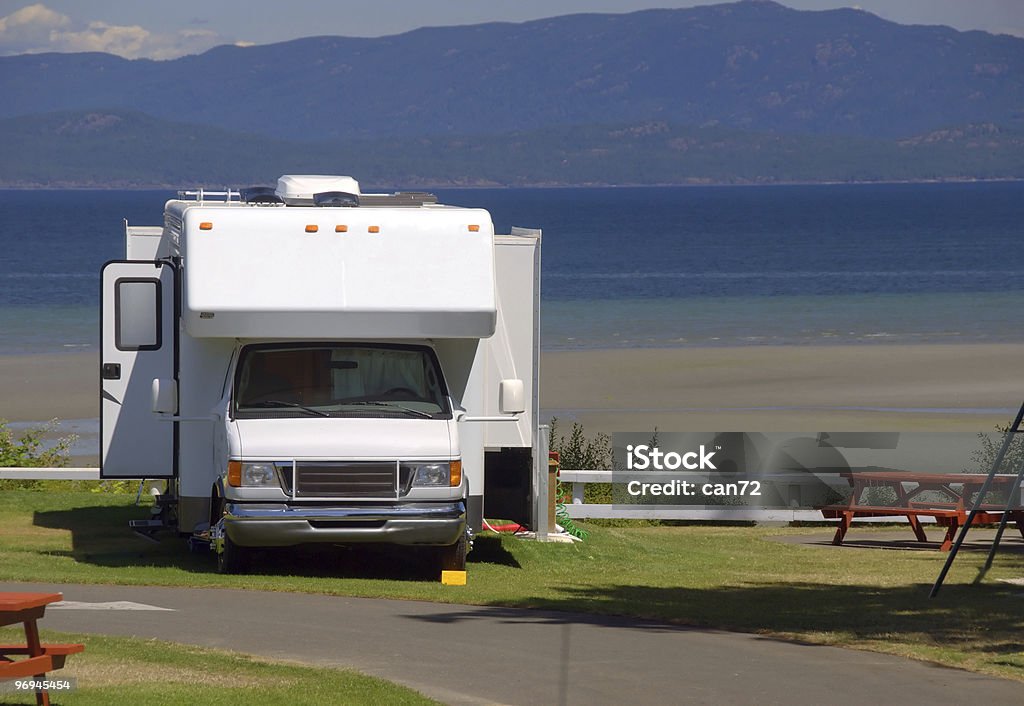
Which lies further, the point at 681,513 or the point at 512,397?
the point at 681,513

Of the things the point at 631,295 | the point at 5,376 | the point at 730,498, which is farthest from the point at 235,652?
the point at 631,295

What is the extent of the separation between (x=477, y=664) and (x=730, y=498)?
961cm

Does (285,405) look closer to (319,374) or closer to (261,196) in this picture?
(319,374)

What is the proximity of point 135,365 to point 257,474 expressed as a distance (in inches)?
101

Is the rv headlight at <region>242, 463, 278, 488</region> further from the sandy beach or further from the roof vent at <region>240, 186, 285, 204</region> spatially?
the sandy beach

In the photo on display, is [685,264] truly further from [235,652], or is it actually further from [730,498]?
[235,652]

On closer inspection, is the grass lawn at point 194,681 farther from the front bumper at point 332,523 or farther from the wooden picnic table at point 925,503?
the wooden picnic table at point 925,503

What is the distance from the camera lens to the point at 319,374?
12781 mm

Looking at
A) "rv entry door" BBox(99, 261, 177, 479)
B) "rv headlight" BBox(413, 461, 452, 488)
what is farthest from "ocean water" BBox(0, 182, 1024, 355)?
"rv headlight" BBox(413, 461, 452, 488)

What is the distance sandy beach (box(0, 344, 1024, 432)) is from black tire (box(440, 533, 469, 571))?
16.3 meters

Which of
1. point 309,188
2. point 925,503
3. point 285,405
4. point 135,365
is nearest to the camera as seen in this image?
point 285,405

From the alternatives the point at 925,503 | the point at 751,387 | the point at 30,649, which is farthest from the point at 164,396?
the point at 751,387

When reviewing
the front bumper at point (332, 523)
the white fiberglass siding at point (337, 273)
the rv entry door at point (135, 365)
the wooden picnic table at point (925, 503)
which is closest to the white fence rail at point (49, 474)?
the rv entry door at point (135, 365)

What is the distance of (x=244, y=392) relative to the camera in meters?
12.7
